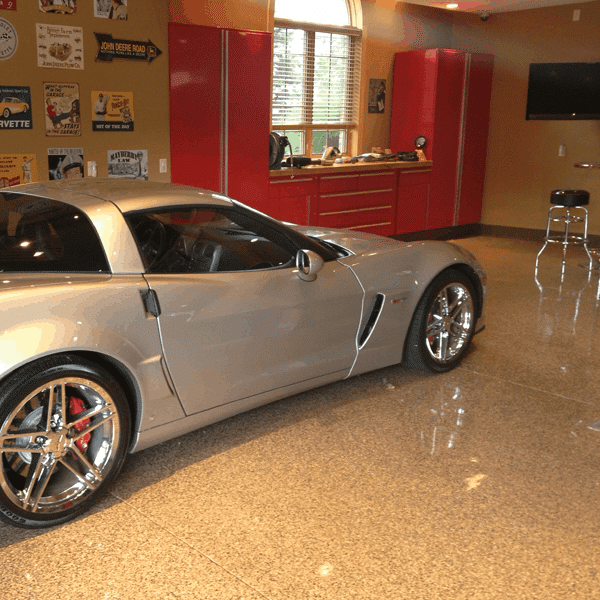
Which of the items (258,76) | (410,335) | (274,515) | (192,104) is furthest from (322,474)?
(258,76)

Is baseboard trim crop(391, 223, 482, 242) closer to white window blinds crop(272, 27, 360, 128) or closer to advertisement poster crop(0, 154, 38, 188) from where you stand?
white window blinds crop(272, 27, 360, 128)

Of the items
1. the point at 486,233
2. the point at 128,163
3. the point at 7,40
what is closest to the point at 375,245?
the point at 128,163

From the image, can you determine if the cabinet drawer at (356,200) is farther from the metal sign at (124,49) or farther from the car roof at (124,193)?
the car roof at (124,193)

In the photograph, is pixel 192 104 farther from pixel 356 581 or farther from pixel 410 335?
pixel 356 581

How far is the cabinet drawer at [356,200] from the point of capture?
24.1 ft

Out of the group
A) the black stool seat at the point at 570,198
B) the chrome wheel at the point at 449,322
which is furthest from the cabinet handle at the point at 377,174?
the chrome wheel at the point at 449,322

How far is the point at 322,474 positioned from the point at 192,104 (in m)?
4.03

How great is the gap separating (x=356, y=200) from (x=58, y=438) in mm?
5779

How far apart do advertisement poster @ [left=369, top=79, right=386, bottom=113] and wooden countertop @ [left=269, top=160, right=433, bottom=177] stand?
892 mm

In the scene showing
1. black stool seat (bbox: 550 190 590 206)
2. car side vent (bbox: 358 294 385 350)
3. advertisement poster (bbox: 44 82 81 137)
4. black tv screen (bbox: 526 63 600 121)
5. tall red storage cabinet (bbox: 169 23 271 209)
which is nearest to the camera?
Answer: car side vent (bbox: 358 294 385 350)

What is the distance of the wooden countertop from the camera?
6.86 m

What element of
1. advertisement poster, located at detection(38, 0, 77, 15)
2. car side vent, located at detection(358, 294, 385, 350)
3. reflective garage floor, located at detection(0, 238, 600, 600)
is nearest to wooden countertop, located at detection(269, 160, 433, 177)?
advertisement poster, located at detection(38, 0, 77, 15)

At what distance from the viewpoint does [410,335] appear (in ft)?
11.7

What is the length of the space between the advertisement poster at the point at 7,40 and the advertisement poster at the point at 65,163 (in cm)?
69
